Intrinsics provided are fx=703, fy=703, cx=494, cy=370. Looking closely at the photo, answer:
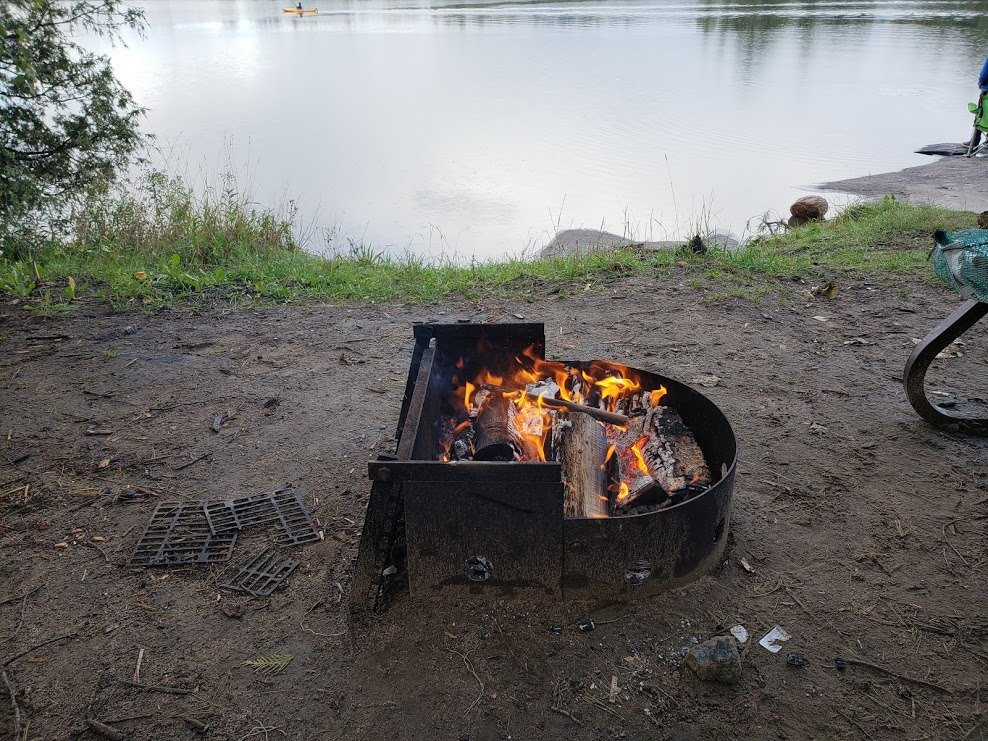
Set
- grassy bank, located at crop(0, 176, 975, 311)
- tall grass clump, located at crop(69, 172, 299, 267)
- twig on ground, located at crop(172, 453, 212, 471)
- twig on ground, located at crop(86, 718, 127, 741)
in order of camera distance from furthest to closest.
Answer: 1. tall grass clump, located at crop(69, 172, 299, 267)
2. grassy bank, located at crop(0, 176, 975, 311)
3. twig on ground, located at crop(172, 453, 212, 471)
4. twig on ground, located at crop(86, 718, 127, 741)

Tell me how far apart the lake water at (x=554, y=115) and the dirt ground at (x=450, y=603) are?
4661 mm

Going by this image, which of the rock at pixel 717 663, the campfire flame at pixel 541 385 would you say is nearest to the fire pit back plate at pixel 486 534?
the rock at pixel 717 663

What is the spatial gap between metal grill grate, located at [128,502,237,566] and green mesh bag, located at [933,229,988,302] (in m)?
3.54

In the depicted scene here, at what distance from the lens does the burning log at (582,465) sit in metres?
2.88

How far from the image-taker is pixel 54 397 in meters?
4.38

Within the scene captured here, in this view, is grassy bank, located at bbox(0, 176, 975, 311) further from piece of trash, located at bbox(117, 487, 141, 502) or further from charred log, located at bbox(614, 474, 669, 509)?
charred log, located at bbox(614, 474, 669, 509)

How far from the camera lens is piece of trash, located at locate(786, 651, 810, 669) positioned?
100 inches

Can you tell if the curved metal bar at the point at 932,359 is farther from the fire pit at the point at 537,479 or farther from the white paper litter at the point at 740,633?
the white paper litter at the point at 740,633

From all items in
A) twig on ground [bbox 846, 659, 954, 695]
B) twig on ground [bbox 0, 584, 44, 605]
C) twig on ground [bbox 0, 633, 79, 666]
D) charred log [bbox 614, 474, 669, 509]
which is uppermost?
charred log [bbox 614, 474, 669, 509]

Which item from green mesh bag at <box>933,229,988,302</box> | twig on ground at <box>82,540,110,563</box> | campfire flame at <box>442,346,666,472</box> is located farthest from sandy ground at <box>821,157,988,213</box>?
twig on ground at <box>82,540,110,563</box>

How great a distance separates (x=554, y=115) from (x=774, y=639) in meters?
15.6

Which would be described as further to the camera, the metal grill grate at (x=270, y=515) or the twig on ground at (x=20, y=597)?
the metal grill grate at (x=270, y=515)

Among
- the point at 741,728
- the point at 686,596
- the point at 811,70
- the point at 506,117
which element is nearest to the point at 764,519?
the point at 686,596

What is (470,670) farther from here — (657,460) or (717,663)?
(657,460)
